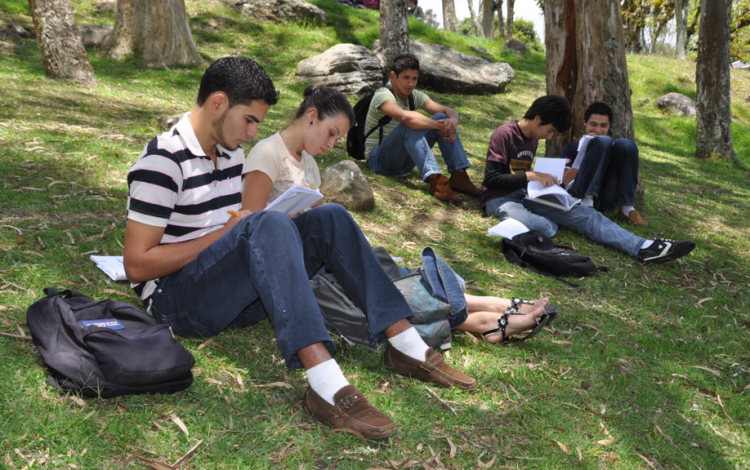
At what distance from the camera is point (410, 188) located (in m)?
7.69

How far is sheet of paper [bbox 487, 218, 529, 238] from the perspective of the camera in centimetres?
589

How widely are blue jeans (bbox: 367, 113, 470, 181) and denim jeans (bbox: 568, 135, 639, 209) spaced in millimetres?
A: 1479

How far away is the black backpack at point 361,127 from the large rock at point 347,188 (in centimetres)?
137

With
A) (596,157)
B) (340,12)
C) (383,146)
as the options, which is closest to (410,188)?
(383,146)

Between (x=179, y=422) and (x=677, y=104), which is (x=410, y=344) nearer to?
(x=179, y=422)

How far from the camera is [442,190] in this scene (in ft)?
24.0

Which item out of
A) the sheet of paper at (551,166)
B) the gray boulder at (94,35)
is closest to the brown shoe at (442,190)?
the sheet of paper at (551,166)

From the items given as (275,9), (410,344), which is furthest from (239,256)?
(275,9)

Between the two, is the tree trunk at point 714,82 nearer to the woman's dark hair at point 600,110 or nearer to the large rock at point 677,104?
the large rock at point 677,104

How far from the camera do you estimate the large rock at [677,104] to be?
15727mm

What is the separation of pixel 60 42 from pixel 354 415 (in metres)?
8.83

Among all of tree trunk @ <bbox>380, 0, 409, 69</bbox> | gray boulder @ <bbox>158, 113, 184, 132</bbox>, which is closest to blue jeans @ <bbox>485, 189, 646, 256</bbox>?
gray boulder @ <bbox>158, 113, 184, 132</bbox>

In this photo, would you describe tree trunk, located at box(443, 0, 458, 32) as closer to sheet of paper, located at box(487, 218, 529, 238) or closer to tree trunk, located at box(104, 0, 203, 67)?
tree trunk, located at box(104, 0, 203, 67)

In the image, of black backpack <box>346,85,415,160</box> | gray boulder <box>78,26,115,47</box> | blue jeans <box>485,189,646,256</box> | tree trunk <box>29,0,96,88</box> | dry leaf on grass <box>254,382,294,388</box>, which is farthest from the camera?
gray boulder <box>78,26,115,47</box>
